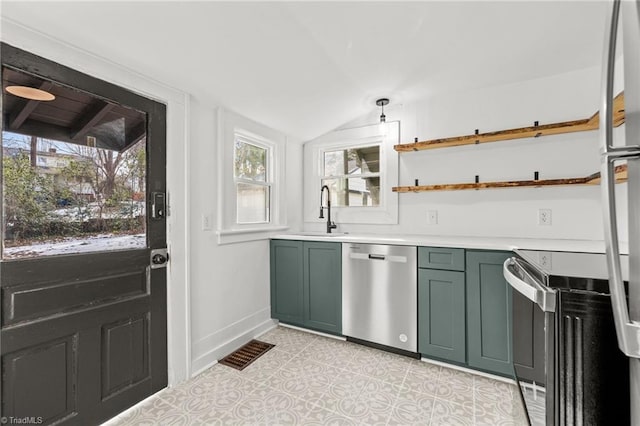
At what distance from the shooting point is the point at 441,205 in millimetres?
2729

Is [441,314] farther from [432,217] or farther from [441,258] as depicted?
[432,217]

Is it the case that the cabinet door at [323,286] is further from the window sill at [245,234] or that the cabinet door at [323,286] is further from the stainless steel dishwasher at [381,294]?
the window sill at [245,234]

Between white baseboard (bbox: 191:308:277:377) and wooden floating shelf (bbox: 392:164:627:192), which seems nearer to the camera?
wooden floating shelf (bbox: 392:164:627:192)

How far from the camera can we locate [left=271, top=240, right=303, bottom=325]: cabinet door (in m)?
2.77

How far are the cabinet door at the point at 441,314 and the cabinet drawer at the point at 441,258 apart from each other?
4cm

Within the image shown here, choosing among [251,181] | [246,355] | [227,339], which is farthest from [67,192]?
[246,355]

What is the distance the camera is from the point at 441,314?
2.18 metres

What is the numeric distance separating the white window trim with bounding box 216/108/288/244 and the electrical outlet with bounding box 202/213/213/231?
0.24 ft

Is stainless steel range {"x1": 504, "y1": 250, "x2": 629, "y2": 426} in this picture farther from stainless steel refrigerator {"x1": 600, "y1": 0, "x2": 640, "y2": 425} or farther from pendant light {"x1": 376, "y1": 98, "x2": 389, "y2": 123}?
pendant light {"x1": 376, "y1": 98, "x2": 389, "y2": 123}

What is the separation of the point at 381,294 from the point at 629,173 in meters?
1.88

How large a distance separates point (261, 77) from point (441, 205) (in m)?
1.91

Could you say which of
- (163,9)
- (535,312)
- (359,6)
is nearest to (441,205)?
(535,312)

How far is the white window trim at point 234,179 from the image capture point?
7.76ft

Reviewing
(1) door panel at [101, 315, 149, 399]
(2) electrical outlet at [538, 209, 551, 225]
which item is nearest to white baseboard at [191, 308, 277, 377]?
(1) door panel at [101, 315, 149, 399]
